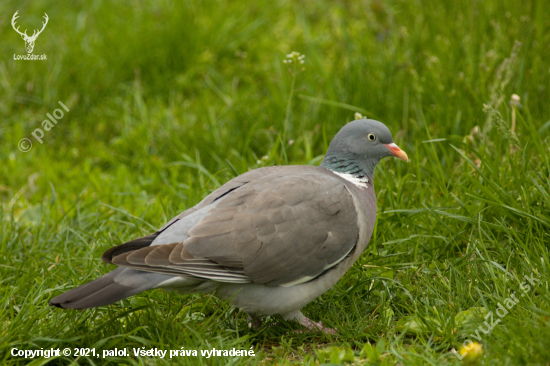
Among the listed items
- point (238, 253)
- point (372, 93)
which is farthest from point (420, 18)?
point (238, 253)

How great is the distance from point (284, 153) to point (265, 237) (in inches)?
49.4

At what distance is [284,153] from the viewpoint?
13.9ft

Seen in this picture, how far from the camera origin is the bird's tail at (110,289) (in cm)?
274

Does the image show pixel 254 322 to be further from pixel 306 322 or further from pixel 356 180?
pixel 356 180

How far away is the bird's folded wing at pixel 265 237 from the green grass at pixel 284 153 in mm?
330

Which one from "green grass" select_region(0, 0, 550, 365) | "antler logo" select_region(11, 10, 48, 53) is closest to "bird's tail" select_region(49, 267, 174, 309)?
"green grass" select_region(0, 0, 550, 365)

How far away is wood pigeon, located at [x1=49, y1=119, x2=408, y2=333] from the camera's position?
294 centimetres

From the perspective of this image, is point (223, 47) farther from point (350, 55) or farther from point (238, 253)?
point (238, 253)

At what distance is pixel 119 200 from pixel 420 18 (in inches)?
131

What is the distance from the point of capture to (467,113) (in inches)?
181

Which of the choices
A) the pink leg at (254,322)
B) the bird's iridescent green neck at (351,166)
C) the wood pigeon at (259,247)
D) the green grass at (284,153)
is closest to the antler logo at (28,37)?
the green grass at (284,153)

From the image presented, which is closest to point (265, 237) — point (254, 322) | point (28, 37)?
point (254, 322)

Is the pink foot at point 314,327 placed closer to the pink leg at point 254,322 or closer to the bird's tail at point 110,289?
the pink leg at point 254,322

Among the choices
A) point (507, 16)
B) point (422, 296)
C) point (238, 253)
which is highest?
point (507, 16)
